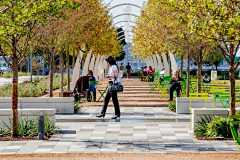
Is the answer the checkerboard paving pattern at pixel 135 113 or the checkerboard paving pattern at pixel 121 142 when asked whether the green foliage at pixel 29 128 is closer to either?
the checkerboard paving pattern at pixel 121 142

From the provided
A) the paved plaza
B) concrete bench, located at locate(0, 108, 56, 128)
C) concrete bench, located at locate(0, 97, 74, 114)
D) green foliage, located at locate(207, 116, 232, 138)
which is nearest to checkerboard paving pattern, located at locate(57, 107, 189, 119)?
the paved plaza

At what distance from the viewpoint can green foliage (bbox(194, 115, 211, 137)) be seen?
27.5 feet

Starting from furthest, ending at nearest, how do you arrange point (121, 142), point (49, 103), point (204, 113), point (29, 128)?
point (49, 103)
point (204, 113)
point (29, 128)
point (121, 142)

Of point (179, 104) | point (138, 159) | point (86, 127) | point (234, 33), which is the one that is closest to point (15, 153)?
point (138, 159)

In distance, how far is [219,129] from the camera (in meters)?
8.18

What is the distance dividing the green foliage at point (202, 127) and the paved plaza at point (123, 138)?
6.5 inches

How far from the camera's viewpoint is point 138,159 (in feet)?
20.8

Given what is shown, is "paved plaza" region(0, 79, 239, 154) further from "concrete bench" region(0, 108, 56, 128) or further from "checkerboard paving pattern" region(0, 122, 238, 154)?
"concrete bench" region(0, 108, 56, 128)

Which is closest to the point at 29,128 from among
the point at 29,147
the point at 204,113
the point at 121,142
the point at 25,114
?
the point at 25,114

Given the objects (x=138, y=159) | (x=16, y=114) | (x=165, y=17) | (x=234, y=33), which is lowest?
(x=138, y=159)

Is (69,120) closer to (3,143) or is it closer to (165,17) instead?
(3,143)

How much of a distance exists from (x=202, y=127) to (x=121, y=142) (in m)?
2.07

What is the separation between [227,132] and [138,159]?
→ 2.71 m

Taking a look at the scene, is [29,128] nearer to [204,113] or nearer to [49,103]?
[49,103]
